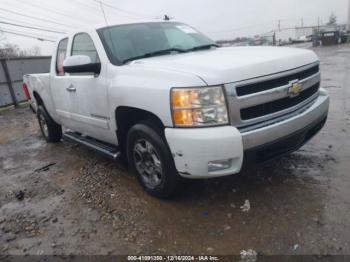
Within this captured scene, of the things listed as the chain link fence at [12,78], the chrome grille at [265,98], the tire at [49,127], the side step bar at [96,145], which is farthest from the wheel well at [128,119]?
the chain link fence at [12,78]

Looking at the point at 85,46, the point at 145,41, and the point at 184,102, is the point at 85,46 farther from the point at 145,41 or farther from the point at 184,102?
the point at 184,102

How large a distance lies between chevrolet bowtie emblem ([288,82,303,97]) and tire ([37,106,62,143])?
4.41 m

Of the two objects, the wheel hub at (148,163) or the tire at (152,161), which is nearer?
the tire at (152,161)

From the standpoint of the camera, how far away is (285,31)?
198 feet

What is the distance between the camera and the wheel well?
2.96 m

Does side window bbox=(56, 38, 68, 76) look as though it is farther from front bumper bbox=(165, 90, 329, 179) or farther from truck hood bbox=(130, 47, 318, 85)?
front bumper bbox=(165, 90, 329, 179)

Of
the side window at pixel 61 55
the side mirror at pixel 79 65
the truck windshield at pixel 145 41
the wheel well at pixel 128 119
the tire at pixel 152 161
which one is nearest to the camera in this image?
the tire at pixel 152 161

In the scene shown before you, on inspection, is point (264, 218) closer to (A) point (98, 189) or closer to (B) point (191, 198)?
(B) point (191, 198)

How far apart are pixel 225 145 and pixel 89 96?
203cm

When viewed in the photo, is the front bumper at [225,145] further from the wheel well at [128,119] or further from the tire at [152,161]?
the wheel well at [128,119]

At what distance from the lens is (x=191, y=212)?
299 centimetres

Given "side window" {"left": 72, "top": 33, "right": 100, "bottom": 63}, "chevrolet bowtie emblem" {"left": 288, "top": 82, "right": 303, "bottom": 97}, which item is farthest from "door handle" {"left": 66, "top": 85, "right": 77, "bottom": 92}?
"chevrolet bowtie emblem" {"left": 288, "top": 82, "right": 303, "bottom": 97}

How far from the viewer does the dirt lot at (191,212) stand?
8.27 feet

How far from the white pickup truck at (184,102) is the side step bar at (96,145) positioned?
0.06ft
